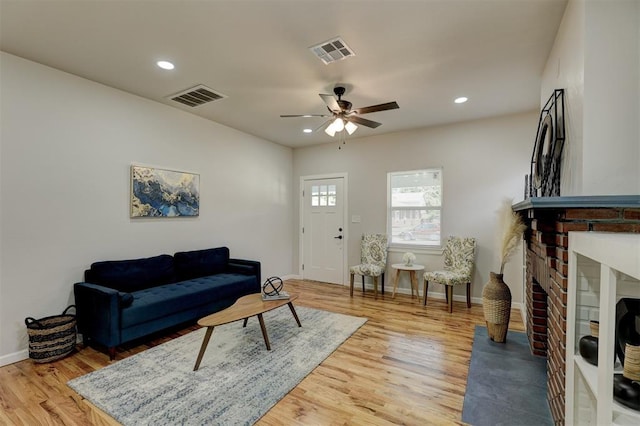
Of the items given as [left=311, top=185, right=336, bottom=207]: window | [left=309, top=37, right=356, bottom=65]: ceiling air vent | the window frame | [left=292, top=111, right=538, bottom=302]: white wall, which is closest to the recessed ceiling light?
[left=309, top=37, right=356, bottom=65]: ceiling air vent

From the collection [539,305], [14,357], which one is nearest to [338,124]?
[539,305]

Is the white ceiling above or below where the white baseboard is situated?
above

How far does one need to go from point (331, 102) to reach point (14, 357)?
148 inches

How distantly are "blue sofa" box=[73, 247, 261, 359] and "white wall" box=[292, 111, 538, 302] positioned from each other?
235cm

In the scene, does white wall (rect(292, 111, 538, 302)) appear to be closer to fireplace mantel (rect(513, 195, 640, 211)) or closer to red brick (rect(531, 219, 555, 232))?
red brick (rect(531, 219, 555, 232))

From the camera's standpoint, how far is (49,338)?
2543mm

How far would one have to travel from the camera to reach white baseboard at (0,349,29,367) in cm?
252

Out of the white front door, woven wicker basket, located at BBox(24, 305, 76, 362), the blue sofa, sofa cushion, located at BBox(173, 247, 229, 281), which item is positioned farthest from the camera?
the white front door

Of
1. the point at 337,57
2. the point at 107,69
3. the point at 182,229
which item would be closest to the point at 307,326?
the point at 182,229

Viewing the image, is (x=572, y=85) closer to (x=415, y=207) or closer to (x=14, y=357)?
(x=415, y=207)

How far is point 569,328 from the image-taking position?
1.46 meters

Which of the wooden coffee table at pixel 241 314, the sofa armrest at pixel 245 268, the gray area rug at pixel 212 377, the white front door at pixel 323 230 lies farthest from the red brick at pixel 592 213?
the white front door at pixel 323 230

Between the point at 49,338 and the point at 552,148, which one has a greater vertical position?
the point at 552,148

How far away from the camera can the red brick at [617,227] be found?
54.0 inches
